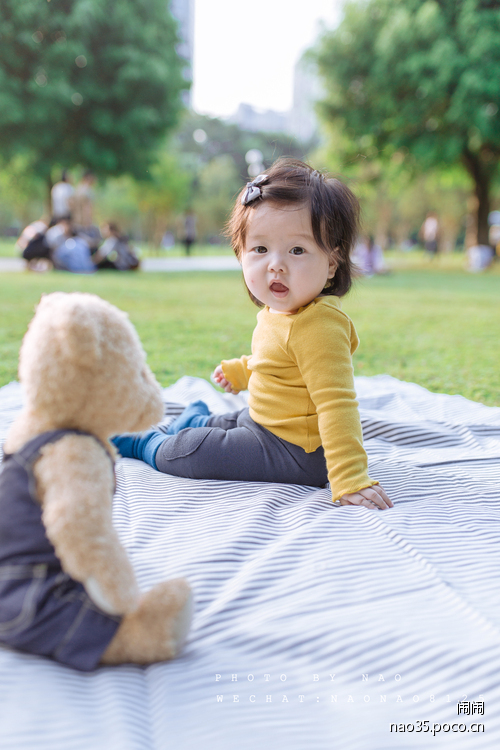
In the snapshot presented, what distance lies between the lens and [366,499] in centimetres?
177

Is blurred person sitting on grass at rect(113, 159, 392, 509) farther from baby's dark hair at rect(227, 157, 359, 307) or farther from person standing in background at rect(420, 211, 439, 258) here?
person standing in background at rect(420, 211, 439, 258)

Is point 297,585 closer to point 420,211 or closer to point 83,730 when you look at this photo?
point 83,730

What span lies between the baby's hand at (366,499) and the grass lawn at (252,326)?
1.03 meters

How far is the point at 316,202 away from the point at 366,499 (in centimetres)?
93

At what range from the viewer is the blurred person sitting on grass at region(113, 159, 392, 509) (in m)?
1.78

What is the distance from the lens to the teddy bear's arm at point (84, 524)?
3.29 feet

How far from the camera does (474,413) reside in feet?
9.33

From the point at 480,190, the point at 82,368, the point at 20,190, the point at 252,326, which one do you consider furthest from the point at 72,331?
the point at 20,190

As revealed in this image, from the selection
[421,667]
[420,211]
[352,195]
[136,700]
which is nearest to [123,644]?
[136,700]

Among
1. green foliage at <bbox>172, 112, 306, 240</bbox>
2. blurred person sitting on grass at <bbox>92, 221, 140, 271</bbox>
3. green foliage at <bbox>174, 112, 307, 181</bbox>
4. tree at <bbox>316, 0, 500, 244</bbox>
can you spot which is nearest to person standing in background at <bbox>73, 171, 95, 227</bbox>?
blurred person sitting on grass at <bbox>92, 221, 140, 271</bbox>

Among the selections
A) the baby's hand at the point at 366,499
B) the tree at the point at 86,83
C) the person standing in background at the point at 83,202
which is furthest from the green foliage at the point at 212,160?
the baby's hand at the point at 366,499

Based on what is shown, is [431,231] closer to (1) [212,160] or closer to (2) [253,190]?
(2) [253,190]

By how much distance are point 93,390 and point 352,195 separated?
4.00ft

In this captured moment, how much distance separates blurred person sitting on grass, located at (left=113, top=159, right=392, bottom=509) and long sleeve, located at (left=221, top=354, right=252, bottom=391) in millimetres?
338
